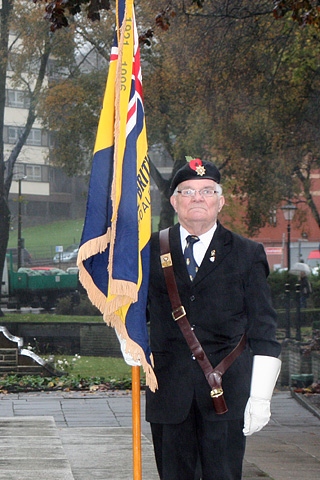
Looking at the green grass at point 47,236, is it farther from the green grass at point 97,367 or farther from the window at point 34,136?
the green grass at point 97,367

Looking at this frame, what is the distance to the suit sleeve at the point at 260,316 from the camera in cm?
353

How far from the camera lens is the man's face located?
361 cm

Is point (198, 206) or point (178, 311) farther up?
point (198, 206)

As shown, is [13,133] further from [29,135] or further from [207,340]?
[207,340]

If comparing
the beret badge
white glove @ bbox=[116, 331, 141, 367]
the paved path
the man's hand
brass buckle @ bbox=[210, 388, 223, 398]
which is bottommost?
the paved path

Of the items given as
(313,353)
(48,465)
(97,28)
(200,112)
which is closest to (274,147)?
(200,112)

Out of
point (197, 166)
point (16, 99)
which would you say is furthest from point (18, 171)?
point (197, 166)

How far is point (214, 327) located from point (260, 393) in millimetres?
311

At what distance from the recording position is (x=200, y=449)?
139 inches

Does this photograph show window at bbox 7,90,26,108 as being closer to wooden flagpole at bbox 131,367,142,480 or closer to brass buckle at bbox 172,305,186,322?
wooden flagpole at bbox 131,367,142,480

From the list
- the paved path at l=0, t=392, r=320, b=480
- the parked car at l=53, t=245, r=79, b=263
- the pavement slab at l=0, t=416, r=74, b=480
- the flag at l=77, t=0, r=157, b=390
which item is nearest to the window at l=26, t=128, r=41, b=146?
the parked car at l=53, t=245, r=79, b=263

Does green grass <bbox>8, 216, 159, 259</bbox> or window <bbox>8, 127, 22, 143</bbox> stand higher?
window <bbox>8, 127, 22, 143</bbox>

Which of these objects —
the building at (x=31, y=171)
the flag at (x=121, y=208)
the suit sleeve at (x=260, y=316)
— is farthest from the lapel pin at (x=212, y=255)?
the building at (x=31, y=171)

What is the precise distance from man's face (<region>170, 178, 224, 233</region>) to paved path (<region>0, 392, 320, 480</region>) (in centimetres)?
214
